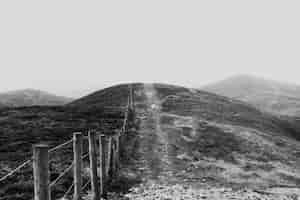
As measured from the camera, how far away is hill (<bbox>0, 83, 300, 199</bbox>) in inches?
806

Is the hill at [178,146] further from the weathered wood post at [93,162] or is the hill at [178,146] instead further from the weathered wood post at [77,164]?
the weathered wood post at [77,164]

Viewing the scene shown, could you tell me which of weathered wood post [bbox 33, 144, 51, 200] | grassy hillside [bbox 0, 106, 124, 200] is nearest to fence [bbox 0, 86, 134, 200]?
weathered wood post [bbox 33, 144, 51, 200]

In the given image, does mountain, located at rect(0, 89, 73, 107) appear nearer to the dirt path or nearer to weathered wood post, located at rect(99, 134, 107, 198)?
the dirt path

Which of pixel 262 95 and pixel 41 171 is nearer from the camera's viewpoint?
pixel 41 171

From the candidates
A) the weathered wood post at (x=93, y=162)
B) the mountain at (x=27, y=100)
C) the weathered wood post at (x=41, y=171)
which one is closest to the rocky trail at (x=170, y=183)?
the weathered wood post at (x=93, y=162)

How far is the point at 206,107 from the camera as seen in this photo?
171 ft

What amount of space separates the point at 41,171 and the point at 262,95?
108 metres

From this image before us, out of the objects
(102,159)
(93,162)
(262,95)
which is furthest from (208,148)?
(262,95)

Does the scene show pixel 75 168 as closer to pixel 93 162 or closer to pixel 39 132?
pixel 93 162

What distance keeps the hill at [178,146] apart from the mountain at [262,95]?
38.0 meters

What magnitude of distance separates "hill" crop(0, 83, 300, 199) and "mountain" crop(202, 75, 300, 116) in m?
38.0

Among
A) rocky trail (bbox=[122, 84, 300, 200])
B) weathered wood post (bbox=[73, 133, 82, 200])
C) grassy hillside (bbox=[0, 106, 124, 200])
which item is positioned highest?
weathered wood post (bbox=[73, 133, 82, 200])

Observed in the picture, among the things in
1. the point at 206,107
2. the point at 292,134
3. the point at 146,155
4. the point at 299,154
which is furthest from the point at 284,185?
the point at 206,107

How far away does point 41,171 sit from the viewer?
730cm
